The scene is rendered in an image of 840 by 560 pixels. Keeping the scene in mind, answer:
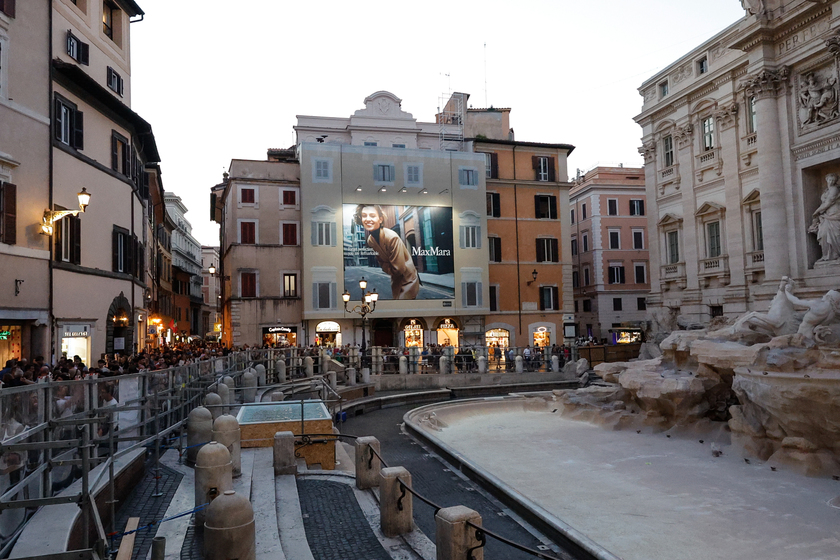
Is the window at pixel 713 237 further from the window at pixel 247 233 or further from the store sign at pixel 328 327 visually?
the window at pixel 247 233

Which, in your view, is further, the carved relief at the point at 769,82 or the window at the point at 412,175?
the window at the point at 412,175

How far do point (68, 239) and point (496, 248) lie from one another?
27.6 m

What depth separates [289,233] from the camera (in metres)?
37.7

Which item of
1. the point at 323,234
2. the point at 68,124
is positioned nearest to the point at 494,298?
the point at 323,234

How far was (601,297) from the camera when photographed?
49.2 meters

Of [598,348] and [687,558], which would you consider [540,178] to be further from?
[687,558]

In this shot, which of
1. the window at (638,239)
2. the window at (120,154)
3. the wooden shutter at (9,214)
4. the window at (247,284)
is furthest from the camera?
the window at (638,239)

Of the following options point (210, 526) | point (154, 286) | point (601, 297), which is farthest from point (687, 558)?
point (601, 297)

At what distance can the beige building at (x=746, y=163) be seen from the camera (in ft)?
79.9

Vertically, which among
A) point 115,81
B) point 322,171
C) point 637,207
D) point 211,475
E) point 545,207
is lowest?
point 211,475

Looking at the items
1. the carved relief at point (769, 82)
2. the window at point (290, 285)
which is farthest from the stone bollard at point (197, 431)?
the window at point (290, 285)

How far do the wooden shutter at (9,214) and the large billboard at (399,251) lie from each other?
828 inches

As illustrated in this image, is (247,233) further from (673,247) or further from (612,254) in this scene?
(612,254)

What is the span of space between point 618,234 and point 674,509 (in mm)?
41548
